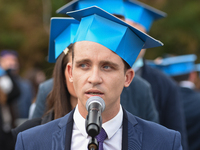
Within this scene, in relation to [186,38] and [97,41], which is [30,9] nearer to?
[186,38]

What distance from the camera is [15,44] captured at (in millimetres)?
21125

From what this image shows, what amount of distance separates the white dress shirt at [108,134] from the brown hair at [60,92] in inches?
27.9

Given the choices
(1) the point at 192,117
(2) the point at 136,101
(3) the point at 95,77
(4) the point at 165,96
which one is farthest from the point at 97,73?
(1) the point at 192,117

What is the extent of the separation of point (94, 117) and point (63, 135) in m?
0.64

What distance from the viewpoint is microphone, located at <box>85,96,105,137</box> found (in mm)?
1870

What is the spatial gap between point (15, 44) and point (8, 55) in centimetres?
1289

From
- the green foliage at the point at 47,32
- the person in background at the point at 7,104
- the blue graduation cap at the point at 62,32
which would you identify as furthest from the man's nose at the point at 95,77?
the green foliage at the point at 47,32

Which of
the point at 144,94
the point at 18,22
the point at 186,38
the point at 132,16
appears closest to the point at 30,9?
the point at 18,22

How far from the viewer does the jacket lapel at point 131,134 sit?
243 cm

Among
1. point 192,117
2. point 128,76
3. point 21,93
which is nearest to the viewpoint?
point 128,76

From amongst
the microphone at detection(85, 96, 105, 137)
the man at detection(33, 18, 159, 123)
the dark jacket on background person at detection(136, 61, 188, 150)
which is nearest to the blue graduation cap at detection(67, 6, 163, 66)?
the microphone at detection(85, 96, 105, 137)

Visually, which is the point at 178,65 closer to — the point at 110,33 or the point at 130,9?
the point at 130,9

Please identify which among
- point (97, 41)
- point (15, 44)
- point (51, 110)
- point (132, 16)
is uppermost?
point (97, 41)

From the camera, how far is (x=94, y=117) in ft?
6.25
